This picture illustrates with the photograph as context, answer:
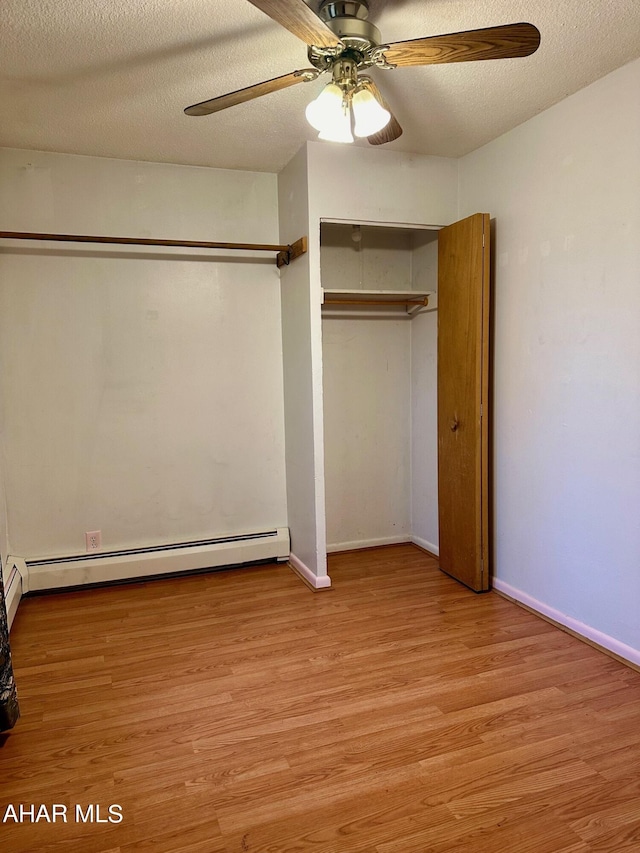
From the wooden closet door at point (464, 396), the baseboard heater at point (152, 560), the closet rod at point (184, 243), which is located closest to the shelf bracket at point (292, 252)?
the closet rod at point (184, 243)

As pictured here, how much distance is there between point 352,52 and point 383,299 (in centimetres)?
197

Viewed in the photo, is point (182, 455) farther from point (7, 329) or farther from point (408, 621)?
point (408, 621)

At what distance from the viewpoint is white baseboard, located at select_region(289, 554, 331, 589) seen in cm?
327

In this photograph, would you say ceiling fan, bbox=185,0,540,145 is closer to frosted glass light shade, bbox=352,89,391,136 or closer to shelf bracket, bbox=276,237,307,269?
frosted glass light shade, bbox=352,89,391,136

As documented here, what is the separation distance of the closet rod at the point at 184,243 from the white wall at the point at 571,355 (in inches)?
44.2

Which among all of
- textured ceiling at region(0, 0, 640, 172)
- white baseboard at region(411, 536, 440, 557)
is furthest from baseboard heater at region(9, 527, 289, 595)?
textured ceiling at region(0, 0, 640, 172)

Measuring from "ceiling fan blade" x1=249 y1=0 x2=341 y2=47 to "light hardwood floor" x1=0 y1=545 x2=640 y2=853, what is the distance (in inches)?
86.9

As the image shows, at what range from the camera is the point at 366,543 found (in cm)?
398

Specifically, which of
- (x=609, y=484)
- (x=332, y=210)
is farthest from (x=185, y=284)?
(x=609, y=484)

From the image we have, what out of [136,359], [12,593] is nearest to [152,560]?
[12,593]

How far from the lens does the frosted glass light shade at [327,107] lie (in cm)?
186

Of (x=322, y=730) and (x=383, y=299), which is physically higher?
(x=383, y=299)

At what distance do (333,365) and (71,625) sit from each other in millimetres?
2198

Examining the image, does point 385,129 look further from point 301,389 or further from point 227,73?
point 301,389
